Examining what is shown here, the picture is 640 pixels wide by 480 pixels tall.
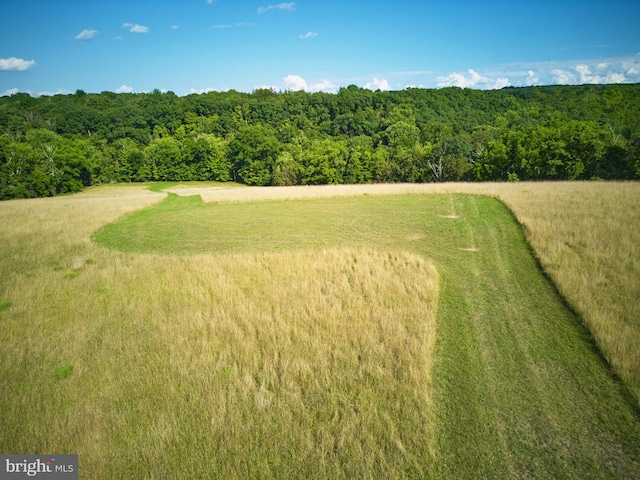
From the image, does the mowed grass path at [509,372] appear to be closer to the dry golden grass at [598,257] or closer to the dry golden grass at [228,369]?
the dry golden grass at [598,257]

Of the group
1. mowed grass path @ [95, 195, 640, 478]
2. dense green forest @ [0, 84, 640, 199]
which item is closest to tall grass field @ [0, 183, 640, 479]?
mowed grass path @ [95, 195, 640, 478]

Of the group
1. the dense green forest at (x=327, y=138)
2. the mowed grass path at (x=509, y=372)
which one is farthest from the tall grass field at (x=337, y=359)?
the dense green forest at (x=327, y=138)

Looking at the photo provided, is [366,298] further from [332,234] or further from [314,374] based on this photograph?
[332,234]

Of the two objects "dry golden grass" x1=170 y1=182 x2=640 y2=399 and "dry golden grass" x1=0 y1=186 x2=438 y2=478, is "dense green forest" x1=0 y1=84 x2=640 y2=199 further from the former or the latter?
"dry golden grass" x1=0 y1=186 x2=438 y2=478

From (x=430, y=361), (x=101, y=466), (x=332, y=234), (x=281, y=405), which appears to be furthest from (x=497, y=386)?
(x=332, y=234)

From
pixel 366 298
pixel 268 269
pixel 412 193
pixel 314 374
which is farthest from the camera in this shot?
pixel 412 193
